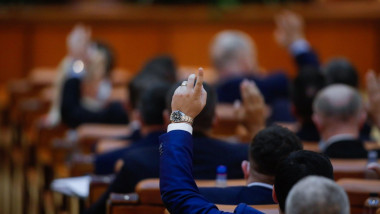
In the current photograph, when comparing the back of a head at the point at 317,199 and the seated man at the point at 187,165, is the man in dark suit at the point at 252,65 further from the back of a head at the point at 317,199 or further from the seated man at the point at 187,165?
the back of a head at the point at 317,199

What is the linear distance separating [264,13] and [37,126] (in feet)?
13.4

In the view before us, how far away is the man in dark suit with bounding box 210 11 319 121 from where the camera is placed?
6262mm

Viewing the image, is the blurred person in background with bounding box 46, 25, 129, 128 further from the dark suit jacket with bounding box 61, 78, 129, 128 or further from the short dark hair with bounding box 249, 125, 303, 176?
the short dark hair with bounding box 249, 125, 303, 176

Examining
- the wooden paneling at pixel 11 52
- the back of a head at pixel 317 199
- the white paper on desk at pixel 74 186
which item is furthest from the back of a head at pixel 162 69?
the wooden paneling at pixel 11 52

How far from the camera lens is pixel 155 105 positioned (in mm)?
4426

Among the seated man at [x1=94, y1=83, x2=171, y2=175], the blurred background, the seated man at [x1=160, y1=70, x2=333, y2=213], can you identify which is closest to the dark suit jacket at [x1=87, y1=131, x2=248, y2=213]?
the seated man at [x1=94, y1=83, x2=171, y2=175]

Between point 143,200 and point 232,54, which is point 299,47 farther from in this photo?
point 143,200

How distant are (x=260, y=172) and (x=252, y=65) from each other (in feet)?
13.5

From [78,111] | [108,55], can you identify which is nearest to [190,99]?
[78,111]

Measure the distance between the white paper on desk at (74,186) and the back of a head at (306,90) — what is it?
4.83 ft

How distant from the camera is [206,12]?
31.8ft

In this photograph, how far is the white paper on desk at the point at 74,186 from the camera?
3992 mm

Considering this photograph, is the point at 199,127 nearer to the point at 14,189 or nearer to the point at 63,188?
the point at 63,188

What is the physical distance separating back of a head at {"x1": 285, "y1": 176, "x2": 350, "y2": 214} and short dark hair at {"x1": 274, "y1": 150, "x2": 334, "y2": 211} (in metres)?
0.24
